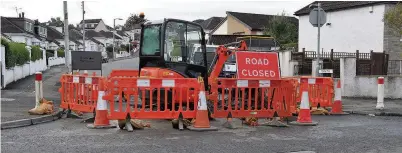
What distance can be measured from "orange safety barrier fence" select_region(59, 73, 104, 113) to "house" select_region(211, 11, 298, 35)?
48.4 meters

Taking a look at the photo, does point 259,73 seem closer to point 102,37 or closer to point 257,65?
point 257,65

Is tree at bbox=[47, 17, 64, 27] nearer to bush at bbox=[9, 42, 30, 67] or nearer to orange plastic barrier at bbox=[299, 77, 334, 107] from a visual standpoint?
bush at bbox=[9, 42, 30, 67]

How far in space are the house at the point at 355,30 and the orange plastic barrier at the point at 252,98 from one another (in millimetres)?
17703

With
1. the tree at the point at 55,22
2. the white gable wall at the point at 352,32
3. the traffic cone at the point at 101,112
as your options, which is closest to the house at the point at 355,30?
the white gable wall at the point at 352,32

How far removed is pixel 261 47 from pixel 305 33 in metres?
12.9

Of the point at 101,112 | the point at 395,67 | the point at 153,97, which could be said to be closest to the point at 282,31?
the point at 395,67

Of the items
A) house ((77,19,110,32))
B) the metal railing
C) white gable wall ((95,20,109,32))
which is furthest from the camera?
white gable wall ((95,20,109,32))

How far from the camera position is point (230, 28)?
62219 millimetres

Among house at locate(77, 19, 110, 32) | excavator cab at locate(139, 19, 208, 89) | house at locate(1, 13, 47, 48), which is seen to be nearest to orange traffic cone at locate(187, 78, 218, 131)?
excavator cab at locate(139, 19, 208, 89)

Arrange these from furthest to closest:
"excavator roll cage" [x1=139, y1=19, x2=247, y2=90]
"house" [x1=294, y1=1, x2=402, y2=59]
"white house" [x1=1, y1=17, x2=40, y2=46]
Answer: "white house" [x1=1, y1=17, x2=40, y2=46] < "house" [x1=294, y1=1, x2=402, y2=59] < "excavator roll cage" [x1=139, y1=19, x2=247, y2=90]

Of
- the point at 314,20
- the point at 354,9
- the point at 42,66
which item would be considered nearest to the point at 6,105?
the point at 314,20

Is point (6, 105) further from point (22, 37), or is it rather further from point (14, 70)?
point (22, 37)

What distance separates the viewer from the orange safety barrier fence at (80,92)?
35.3 feet

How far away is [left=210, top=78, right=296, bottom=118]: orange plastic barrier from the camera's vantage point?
33.7 feet
